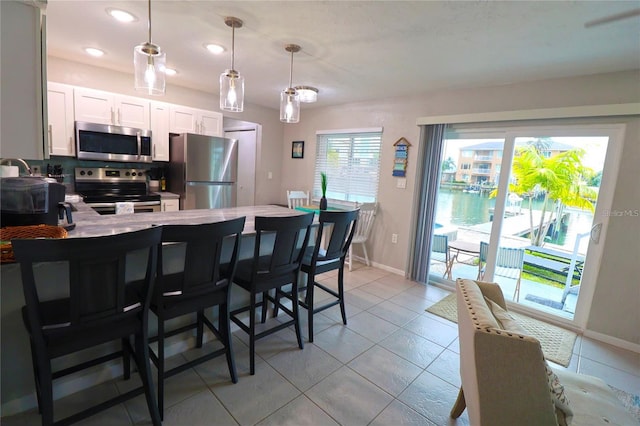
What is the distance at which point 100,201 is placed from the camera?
11.1 ft

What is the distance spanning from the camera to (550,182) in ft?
10.2

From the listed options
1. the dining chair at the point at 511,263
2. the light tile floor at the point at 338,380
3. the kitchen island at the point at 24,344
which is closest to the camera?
the kitchen island at the point at 24,344

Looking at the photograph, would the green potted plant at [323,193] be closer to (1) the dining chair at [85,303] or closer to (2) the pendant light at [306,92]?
(2) the pendant light at [306,92]

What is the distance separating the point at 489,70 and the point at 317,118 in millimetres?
2777

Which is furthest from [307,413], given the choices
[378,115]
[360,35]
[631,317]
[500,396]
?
[378,115]

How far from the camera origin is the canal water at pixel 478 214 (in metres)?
2.95

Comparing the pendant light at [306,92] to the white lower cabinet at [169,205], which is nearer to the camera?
the pendant light at [306,92]

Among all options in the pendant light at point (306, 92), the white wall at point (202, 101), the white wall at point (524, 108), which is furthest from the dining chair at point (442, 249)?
the white wall at point (202, 101)

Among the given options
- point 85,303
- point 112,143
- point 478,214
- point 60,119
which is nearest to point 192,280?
point 85,303

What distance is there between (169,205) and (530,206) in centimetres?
423

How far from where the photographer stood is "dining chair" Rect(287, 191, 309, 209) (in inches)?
194

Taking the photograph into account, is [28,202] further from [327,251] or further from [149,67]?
[327,251]

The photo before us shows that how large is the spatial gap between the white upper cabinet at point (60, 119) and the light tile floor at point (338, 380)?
2650 millimetres

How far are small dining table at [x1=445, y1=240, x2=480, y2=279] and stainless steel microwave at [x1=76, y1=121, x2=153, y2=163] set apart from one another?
4.00 meters
